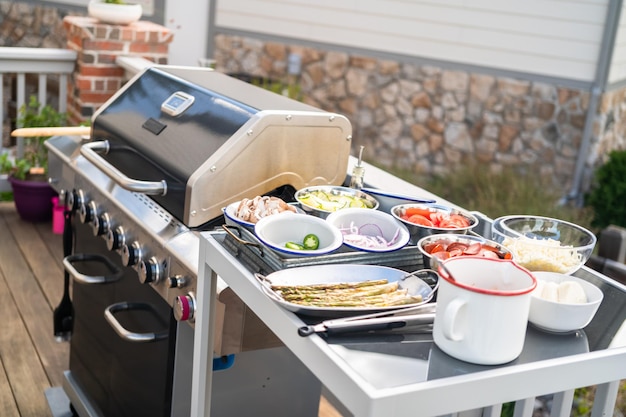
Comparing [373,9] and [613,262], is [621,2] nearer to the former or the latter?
[373,9]

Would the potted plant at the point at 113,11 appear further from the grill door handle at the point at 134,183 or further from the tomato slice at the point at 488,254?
the tomato slice at the point at 488,254

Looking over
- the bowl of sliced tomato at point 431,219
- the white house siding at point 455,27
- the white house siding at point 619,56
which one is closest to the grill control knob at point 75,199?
A: the bowl of sliced tomato at point 431,219

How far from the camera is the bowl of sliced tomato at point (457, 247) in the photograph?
1449 millimetres

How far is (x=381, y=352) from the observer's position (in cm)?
122

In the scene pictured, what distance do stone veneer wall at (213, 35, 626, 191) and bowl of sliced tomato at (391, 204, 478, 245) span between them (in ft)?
18.1

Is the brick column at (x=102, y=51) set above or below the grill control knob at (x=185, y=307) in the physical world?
above

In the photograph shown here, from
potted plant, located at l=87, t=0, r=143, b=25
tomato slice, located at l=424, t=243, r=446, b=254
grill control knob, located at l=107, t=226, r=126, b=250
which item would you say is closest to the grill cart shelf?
tomato slice, located at l=424, t=243, r=446, b=254

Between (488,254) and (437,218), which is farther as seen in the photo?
(437,218)

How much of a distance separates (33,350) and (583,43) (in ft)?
17.6

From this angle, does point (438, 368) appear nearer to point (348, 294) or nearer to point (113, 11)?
point (348, 294)

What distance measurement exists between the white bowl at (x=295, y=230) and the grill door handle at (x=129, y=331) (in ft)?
2.16

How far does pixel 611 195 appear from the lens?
6.43 m

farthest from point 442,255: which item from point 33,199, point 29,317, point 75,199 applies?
point 33,199

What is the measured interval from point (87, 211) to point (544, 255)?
1.52 metres
